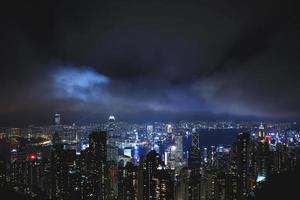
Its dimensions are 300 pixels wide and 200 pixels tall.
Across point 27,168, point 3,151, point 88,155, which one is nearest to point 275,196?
point 88,155

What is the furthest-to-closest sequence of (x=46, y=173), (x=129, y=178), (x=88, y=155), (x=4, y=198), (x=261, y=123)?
(x=261, y=123) → (x=88, y=155) → (x=46, y=173) → (x=129, y=178) → (x=4, y=198)

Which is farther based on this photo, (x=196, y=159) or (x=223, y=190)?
(x=196, y=159)

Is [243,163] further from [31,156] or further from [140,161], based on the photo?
[31,156]

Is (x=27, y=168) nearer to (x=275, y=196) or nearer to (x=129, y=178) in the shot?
(x=129, y=178)

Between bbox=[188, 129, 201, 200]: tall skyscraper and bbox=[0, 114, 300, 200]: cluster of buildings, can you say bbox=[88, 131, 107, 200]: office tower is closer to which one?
bbox=[0, 114, 300, 200]: cluster of buildings

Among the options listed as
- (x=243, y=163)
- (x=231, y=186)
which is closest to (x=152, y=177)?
(x=231, y=186)

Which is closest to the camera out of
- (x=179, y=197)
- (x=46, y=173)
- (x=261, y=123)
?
(x=179, y=197)

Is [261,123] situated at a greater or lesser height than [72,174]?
greater

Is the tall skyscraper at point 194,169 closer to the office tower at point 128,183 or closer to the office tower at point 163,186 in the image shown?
the office tower at point 163,186
